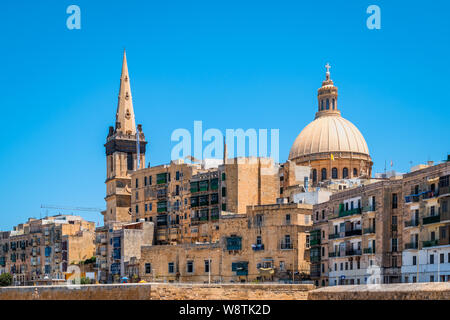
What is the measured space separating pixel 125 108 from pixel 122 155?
273 inches

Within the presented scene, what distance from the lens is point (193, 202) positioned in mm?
84312

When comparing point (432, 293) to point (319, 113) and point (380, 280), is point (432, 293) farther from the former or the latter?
point (319, 113)

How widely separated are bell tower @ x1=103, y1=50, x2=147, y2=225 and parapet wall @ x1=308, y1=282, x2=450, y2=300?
54798 mm

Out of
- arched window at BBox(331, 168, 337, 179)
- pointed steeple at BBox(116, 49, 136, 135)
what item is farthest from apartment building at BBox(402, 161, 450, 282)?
pointed steeple at BBox(116, 49, 136, 135)

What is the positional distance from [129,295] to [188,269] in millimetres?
38059

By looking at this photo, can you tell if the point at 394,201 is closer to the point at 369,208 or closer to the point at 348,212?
the point at 369,208

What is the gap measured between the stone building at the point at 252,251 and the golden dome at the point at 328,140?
77.2ft

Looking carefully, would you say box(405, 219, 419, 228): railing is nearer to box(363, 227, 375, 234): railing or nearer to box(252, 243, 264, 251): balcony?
box(363, 227, 375, 234): railing

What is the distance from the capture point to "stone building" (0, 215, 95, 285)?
97.4 metres

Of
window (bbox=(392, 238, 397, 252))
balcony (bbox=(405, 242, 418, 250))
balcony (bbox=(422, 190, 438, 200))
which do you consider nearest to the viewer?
balcony (bbox=(422, 190, 438, 200))

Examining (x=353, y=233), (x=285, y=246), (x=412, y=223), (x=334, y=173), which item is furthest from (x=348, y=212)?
(x=334, y=173)

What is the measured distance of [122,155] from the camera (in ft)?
327

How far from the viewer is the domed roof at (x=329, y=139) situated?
97312 millimetres

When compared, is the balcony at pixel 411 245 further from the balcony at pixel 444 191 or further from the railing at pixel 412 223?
the balcony at pixel 444 191
